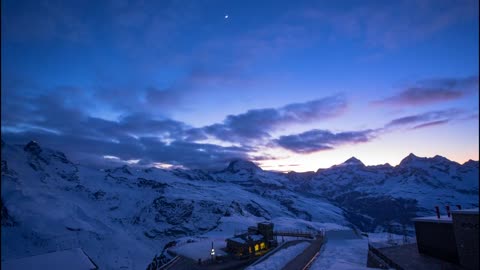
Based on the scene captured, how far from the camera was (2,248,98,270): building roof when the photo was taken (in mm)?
41625

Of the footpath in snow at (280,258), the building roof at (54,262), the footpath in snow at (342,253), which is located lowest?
→ the building roof at (54,262)

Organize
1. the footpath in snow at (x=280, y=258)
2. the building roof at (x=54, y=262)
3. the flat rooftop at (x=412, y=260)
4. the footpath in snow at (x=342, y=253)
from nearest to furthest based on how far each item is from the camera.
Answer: the flat rooftop at (x=412, y=260) → the footpath in snow at (x=342, y=253) → the footpath in snow at (x=280, y=258) → the building roof at (x=54, y=262)

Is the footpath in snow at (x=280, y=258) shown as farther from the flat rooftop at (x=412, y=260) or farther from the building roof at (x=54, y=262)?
the building roof at (x=54, y=262)

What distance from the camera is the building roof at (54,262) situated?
41625mm

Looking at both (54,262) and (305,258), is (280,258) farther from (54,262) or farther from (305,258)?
(54,262)

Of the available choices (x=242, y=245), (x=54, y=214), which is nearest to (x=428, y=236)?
(x=242, y=245)

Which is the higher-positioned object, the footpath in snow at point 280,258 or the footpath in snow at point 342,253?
the footpath in snow at point 342,253

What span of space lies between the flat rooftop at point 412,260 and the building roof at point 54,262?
42922 mm

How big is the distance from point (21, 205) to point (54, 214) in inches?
694

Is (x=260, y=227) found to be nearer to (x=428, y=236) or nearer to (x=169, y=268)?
(x=169, y=268)

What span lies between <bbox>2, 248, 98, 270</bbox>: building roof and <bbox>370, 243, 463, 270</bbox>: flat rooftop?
42.9 m

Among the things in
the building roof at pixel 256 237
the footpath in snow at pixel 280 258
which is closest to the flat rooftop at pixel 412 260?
the footpath in snow at pixel 280 258

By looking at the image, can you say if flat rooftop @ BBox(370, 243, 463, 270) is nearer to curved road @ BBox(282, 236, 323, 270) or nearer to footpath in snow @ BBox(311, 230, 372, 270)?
footpath in snow @ BBox(311, 230, 372, 270)

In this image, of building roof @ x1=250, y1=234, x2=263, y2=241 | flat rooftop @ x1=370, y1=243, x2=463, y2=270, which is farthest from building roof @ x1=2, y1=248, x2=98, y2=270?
flat rooftop @ x1=370, y1=243, x2=463, y2=270
